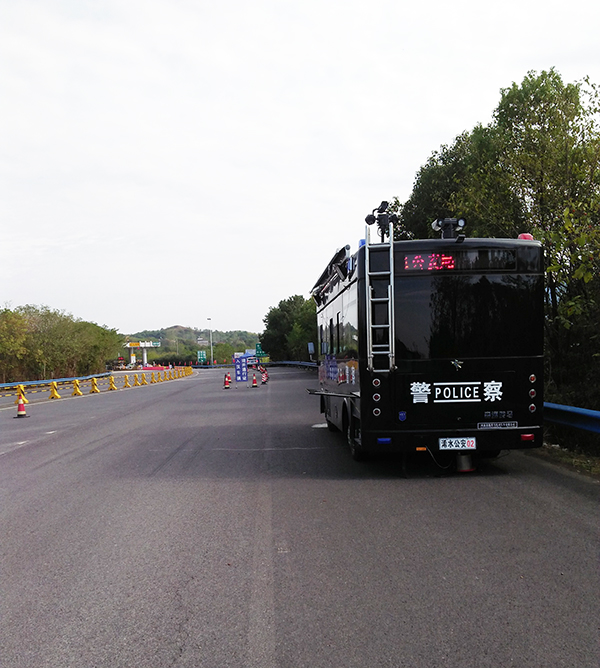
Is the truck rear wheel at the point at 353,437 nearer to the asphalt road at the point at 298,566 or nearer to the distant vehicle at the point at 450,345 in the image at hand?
the asphalt road at the point at 298,566

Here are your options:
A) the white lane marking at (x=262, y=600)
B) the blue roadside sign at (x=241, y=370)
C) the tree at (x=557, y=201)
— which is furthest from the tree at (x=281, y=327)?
the white lane marking at (x=262, y=600)

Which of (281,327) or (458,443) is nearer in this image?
(458,443)

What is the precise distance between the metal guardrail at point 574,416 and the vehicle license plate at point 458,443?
1.64 metres

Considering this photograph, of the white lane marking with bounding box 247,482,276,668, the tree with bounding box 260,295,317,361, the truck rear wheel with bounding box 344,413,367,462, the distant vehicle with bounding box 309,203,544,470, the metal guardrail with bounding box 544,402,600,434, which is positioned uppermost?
the tree with bounding box 260,295,317,361

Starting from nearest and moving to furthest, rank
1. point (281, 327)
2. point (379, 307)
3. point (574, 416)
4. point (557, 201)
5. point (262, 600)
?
point (262, 600)
point (379, 307)
point (574, 416)
point (557, 201)
point (281, 327)

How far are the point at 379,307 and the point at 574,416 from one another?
3424 millimetres

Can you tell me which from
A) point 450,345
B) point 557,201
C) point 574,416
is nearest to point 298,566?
point 450,345

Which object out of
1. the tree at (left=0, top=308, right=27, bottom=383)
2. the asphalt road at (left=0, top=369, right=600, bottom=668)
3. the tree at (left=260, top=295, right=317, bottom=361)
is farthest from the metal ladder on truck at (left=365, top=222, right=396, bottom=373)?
the tree at (left=260, top=295, right=317, bottom=361)

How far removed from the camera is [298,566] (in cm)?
510

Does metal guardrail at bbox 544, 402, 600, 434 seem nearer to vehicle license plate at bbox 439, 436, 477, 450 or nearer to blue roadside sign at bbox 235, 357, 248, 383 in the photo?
vehicle license plate at bbox 439, 436, 477, 450

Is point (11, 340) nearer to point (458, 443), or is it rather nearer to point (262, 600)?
point (458, 443)

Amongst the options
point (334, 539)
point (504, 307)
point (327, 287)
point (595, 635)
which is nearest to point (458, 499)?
point (334, 539)

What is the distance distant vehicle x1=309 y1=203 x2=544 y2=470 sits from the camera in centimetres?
827

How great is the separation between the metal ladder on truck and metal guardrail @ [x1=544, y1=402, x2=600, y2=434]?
9.04 ft
